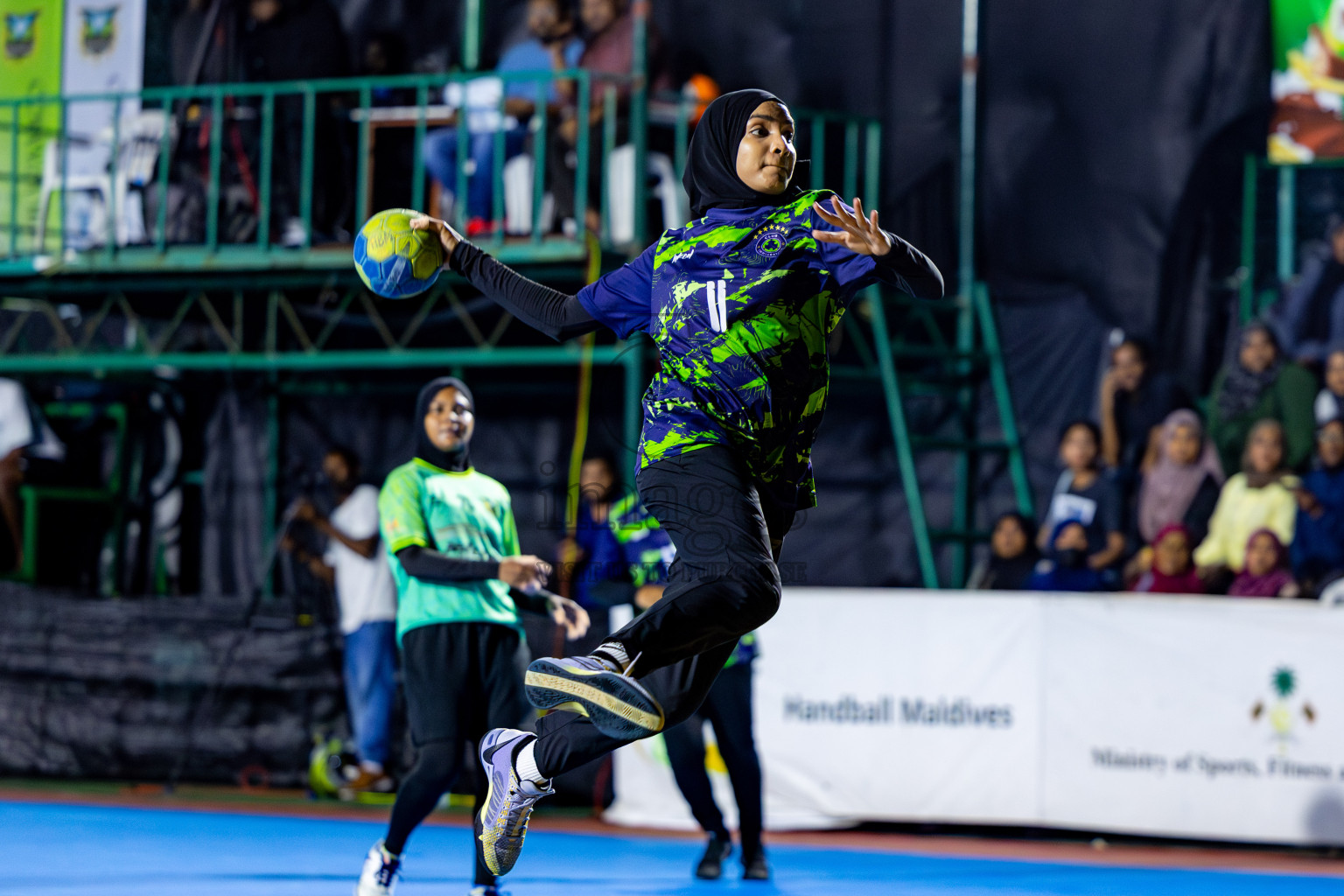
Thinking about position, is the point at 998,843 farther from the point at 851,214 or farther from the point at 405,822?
the point at 851,214

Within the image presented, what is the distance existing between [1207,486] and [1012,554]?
1302 millimetres

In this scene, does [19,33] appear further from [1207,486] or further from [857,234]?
[857,234]

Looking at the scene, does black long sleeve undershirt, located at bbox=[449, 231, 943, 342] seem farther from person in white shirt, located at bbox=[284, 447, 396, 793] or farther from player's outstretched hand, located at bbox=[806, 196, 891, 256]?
person in white shirt, located at bbox=[284, 447, 396, 793]

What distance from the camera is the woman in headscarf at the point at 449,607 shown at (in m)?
5.94

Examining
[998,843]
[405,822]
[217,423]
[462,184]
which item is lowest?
[998,843]

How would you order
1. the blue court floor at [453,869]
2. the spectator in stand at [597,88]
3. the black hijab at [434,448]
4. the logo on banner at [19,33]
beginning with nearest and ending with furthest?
the black hijab at [434,448] → the blue court floor at [453,869] → the spectator in stand at [597,88] → the logo on banner at [19,33]

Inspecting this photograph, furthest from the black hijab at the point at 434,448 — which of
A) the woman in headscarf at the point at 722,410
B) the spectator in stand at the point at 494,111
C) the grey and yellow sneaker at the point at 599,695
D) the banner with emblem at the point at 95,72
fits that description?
the banner with emblem at the point at 95,72

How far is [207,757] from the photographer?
35.4 feet

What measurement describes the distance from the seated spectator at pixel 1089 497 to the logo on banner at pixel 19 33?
30.2 feet

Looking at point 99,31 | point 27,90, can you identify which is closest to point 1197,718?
point 99,31

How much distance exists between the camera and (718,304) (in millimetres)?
4309

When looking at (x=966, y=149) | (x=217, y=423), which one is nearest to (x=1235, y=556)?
(x=966, y=149)

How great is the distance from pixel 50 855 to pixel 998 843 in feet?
16.1

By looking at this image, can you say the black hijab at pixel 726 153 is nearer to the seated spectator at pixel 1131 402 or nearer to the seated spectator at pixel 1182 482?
the seated spectator at pixel 1182 482
